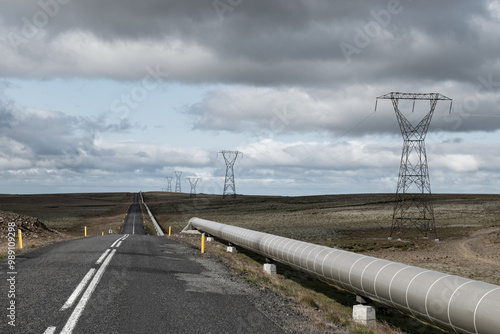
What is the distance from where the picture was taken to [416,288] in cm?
1123

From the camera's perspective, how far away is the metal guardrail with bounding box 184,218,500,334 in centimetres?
934

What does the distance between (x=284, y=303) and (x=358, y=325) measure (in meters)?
2.15

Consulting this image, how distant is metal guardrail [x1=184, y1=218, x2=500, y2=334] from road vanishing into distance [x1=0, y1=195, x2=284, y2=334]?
3.55 m

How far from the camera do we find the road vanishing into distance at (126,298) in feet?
31.3

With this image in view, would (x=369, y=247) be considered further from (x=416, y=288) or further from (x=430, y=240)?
(x=416, y=288)

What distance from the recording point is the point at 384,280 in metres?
12.5

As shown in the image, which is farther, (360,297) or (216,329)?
(360,297)

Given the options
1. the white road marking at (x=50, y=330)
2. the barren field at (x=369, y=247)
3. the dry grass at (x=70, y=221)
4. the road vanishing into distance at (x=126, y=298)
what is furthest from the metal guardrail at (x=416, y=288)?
the dry grass at (x=70, y=221)

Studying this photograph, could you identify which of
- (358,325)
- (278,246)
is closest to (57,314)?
(358,325)

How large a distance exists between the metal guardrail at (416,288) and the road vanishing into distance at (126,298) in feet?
11.6

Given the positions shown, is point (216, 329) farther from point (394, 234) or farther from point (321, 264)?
point (394, 234)

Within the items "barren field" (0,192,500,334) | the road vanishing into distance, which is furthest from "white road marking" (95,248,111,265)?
"barren field" (0,192,500,334)

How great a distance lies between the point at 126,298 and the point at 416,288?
766 centimetres

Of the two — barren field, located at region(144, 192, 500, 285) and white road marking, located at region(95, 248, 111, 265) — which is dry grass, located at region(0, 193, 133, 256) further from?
barren field, located at region(144, 192, 500, 285)
